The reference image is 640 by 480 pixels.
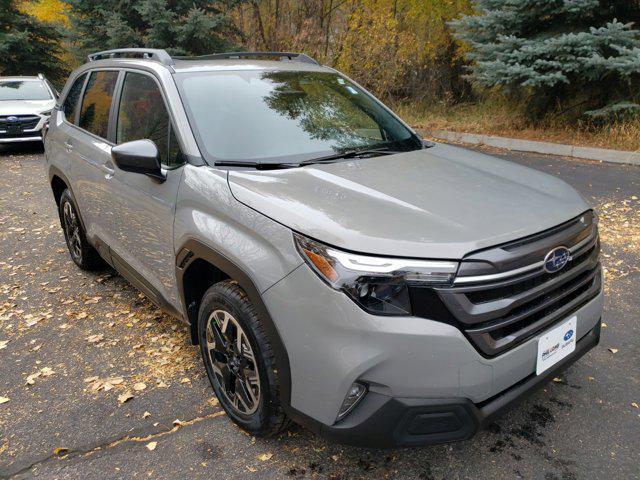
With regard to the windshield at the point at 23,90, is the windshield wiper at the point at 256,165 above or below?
below

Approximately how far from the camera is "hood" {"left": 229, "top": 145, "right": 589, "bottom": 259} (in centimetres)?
190

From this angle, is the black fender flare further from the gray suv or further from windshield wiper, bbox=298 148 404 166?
windshield wiper, bbox=298 148 404 166

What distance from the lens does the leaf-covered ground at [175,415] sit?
2.32m

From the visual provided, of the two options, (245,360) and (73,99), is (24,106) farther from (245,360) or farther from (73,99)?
(245,360)

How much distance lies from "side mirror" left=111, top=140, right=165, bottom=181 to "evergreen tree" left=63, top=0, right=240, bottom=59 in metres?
12.6

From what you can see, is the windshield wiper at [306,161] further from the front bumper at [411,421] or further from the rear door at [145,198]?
the front bumper at [411,421]

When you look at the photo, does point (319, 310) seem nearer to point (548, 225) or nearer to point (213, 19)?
point (548, 225)

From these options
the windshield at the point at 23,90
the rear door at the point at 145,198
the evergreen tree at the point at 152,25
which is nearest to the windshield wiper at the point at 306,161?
the rear door at the point at 145,198

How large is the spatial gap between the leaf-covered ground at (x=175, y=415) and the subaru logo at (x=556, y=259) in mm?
907

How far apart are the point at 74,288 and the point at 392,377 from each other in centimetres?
343

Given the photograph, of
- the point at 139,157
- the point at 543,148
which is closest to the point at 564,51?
the point at 543,148


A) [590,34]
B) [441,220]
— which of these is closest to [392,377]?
[441,220]

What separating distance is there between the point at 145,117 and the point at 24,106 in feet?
31.1

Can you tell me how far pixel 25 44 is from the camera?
55.3 ft
